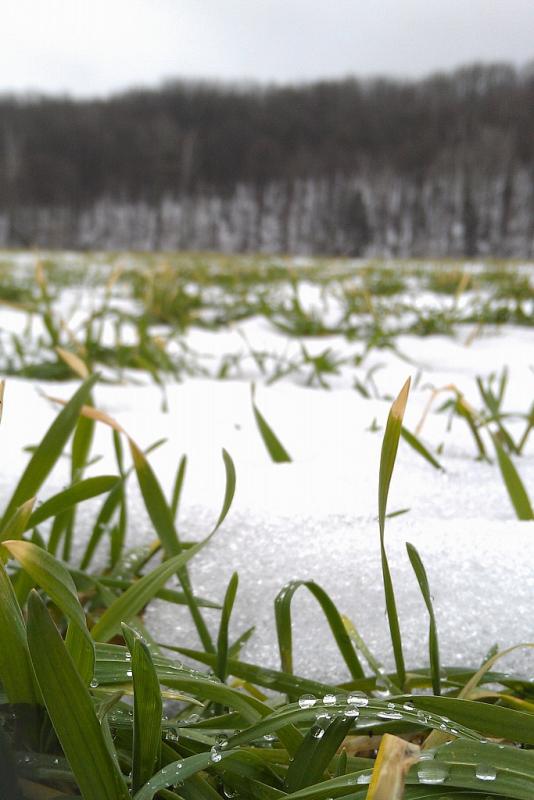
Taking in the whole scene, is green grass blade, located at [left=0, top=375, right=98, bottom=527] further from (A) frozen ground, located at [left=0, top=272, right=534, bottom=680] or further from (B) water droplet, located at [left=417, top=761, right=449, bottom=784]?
(B) water droplet, located at [left=417, top=761, right=449, bottom=784]

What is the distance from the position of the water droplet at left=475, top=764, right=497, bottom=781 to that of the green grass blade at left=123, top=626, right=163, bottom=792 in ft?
0.24

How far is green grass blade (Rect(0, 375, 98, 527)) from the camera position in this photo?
0.28 m

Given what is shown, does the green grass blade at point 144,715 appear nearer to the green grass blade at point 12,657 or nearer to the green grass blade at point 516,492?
the green grass blade at point 12,657

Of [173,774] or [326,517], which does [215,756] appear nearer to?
[173,774]

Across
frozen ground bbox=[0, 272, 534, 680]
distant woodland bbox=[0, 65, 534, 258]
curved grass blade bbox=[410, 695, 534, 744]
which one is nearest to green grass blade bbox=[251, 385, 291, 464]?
frozen ground bbox=[0, 272, 534, 680]

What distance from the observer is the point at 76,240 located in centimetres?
1047

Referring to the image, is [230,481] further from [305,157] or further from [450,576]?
[305,157]

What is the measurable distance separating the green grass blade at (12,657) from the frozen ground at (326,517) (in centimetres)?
13

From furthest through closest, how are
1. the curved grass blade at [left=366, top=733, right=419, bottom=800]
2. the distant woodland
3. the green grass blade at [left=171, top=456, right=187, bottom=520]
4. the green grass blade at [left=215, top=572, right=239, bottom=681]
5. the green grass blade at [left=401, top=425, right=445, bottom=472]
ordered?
the distant woodland → the green grass blade at [left=401, top=425, right=445, bottom=472] → the green grass blade at [left=171, top=456, right=187, bottom=520] → the green grass blade at [left=215, top=572, right=239, bottom=681] → the curved grass blade at [left=366, top=733, right=419, bottom=800]

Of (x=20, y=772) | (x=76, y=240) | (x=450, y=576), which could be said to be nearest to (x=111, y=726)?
(x=20, y=772)

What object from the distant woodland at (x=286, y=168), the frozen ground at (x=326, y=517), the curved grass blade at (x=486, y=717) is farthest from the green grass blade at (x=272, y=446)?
the distant woodland at (x=286, y=168)

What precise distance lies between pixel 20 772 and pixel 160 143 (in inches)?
476

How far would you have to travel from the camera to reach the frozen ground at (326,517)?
0.27 m

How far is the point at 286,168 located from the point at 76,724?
10.2 m
